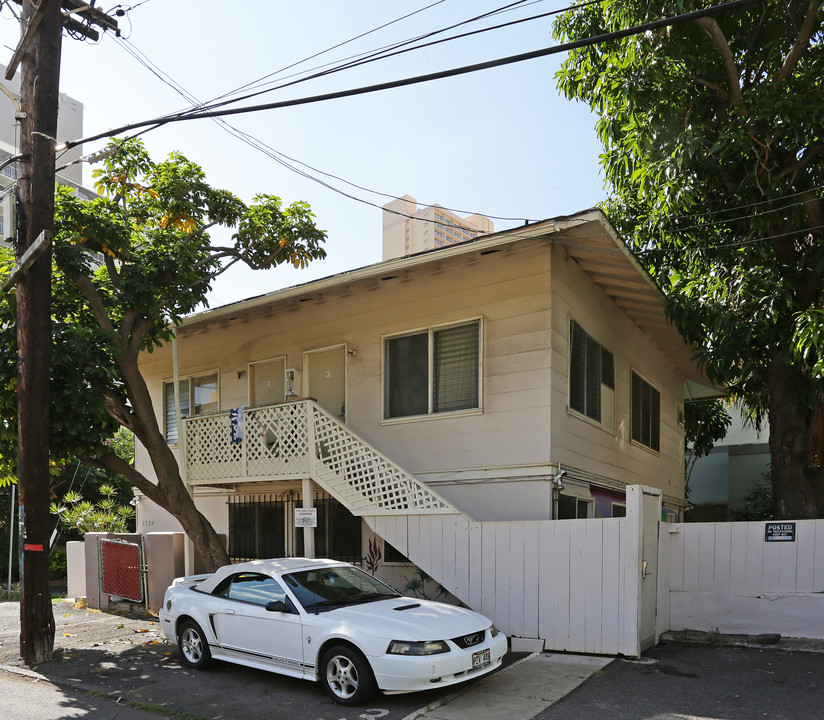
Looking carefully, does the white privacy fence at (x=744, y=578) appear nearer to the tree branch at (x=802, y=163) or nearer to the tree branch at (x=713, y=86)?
the tree branch at (x=802, y=163)

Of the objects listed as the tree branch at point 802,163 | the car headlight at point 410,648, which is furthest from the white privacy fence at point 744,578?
the tree branch at point 802,163

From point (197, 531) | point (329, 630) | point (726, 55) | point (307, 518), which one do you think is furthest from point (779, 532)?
point (197, 531)

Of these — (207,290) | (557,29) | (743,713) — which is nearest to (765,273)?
(557,29)

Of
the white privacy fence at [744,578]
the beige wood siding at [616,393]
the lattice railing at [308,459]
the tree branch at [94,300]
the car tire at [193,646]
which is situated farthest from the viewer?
the beige wood siding at [616,393]

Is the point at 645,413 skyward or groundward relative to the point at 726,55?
groundward

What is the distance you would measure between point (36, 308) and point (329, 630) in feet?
19.3

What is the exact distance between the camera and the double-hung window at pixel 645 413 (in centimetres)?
1584

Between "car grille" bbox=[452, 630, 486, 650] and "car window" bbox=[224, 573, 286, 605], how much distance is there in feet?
6.67

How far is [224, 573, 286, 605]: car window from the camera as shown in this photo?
28.3 ft

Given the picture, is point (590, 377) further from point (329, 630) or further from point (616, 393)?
point (329, 630)

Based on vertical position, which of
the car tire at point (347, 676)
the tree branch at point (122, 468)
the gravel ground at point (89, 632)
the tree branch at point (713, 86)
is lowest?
the gravel ground at point (89, 632)

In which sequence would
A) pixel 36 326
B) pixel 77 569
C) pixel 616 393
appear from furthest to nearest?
pixel 77 569 → pixel 616 393 → pixel 36 326

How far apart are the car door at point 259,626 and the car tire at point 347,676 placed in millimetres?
371

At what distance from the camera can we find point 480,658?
7.72 metres
